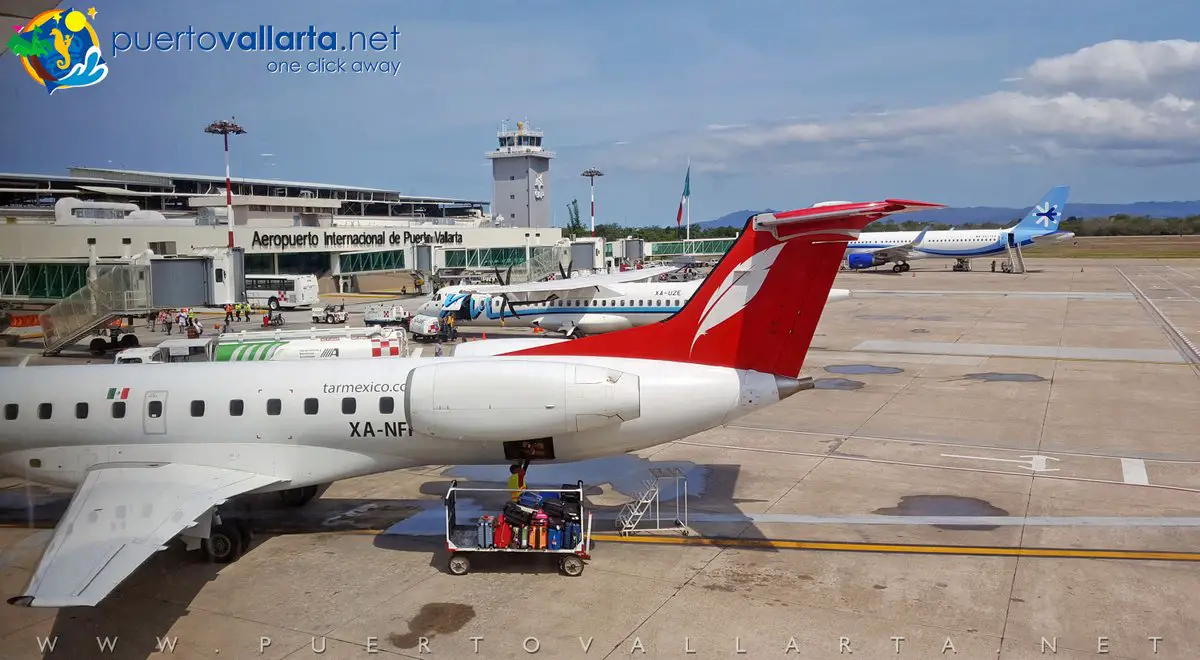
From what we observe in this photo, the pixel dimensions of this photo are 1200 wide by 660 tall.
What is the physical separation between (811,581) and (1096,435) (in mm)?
12490

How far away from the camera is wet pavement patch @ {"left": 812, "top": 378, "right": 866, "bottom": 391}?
89.8ft

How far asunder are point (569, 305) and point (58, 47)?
3343 centimetres

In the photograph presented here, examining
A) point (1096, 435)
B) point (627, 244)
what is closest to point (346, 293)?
point (627, 244)

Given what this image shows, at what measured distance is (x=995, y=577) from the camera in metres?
12.5

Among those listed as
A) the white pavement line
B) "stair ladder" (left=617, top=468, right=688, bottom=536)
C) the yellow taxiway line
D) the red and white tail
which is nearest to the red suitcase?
the yellow taxiway line

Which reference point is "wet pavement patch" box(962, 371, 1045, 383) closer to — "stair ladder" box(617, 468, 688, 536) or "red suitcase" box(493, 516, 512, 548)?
"stair ladder" box(617, 468, 688, 536)

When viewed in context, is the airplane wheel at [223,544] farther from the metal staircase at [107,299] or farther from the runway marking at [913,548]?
the metal staircase at [107,299]

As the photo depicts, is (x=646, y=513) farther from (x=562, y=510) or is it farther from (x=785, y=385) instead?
(x=785, y=385)

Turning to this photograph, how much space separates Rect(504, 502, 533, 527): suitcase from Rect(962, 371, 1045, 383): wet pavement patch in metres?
20.4

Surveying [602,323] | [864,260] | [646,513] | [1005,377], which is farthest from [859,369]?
[864,260]

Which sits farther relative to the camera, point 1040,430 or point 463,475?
point 1040,430

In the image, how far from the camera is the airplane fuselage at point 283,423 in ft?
45.2

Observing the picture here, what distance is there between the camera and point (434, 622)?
37.0ft

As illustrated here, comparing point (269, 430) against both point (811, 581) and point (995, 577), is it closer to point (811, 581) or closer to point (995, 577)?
point (811, 581)
